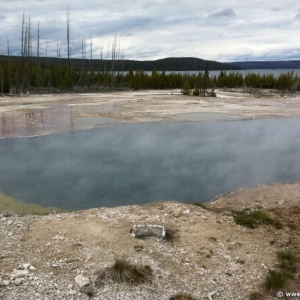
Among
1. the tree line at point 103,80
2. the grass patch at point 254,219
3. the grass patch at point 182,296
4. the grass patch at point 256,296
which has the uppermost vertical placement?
the tree line at point 103,80

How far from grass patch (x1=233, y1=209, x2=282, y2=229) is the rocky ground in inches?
4.1

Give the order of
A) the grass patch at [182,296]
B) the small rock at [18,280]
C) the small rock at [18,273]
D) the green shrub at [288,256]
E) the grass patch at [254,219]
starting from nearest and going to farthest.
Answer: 1. the grass patch at [182,296]
2. the small rock at [18,280]
3. the small rock at [18,273]
4. the green shrub at [288,256]
5. the grass patch at [254,219]

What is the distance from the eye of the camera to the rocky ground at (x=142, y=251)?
3709 millimetres

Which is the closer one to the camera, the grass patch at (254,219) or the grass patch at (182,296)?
the grass patch at (182,296)

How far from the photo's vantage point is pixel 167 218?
5.40 metres

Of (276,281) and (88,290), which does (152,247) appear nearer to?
(88,290)

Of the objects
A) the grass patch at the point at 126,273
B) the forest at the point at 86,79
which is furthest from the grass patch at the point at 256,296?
the forest at the point at 86,79

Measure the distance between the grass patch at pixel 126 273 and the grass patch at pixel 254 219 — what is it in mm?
1912

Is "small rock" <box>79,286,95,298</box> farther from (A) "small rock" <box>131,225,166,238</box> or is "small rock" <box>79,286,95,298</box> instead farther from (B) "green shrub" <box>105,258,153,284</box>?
(A) "small rock" <box>131,225,166,238</box>

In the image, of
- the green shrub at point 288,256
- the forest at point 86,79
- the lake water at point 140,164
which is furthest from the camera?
the forest at point 86,79

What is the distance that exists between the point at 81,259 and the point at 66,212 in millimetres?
1770

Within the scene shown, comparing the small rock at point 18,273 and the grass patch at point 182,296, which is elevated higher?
the small rock at point 18,273

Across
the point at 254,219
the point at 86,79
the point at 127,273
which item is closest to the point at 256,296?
the point at 127,273

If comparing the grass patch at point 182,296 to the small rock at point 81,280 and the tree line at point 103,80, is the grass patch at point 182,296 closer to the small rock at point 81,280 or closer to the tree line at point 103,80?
the small rock at point 81,280
